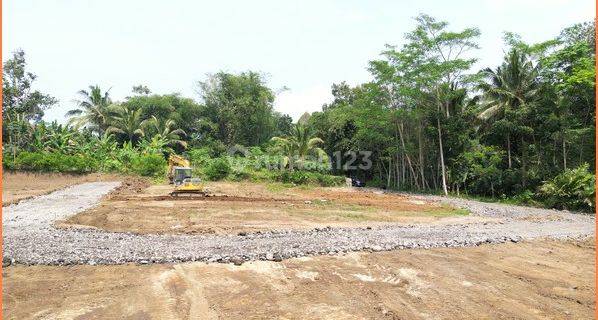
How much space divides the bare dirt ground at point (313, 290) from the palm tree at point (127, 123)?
33.3 meters

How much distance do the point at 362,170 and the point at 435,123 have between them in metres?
10.9

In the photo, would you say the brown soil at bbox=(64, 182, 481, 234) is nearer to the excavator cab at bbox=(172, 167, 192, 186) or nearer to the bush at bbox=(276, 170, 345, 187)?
the excavator cab at bbox=(172, 167, 192, 186)

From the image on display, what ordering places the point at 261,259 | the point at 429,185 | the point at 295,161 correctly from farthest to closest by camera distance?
the point at 295,161, the point at 429,185, the point at 261,259

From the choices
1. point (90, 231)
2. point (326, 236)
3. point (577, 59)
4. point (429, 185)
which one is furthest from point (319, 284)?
point (429, 185)

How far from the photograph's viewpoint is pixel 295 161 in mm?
32500

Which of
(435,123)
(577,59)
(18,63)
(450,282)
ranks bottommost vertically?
(450,282)

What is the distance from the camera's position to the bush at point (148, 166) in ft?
92.2

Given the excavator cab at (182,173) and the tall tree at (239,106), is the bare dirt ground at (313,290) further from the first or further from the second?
the tall tree at (239,106)

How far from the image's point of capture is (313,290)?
558 centimetres

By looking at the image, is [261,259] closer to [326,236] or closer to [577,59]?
[326,236]

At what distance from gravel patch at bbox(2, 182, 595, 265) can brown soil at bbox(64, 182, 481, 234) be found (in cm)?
103

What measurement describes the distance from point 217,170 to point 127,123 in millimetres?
14275

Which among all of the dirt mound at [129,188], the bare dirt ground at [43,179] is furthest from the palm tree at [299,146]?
the bare dirt ground at [43,179]

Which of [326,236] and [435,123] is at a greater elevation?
[435,123]
